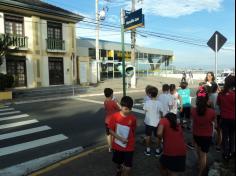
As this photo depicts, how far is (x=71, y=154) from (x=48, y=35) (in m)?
19.1

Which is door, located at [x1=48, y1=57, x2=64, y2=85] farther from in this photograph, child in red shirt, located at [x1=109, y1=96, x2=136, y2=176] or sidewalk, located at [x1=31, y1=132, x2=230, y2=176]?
child in red shirt, located at [x1=109, y1=96, x2=136, y2=176]

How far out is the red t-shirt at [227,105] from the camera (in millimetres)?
5227

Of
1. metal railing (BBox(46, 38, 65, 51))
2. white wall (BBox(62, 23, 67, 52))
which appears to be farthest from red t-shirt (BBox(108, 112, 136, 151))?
white wall (BBox(62, 23, 67, 52))

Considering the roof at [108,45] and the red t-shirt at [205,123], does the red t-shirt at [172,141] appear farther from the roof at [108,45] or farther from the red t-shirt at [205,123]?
the roof at [108,45]

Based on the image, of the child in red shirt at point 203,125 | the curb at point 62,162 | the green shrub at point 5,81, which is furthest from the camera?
the green shrub at point 5,81

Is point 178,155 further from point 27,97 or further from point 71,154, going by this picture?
point 27,97

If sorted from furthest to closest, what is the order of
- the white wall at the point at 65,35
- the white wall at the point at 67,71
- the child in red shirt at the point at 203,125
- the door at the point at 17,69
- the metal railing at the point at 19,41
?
1. the white wall at the point at 67,71
2. the white wall at the point at 65,35
3. the door at the point at 17,69
4. the metal railing at the point at 19,41
5. the child in red shirt at the point at 203,125

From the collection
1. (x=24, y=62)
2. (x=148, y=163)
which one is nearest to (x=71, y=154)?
(x=148, y=163)

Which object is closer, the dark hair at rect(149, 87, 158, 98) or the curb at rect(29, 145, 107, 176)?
the curb at rect(29, 145, 107, 176)

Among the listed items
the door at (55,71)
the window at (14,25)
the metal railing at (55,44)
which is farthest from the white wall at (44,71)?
the window at (14,25)

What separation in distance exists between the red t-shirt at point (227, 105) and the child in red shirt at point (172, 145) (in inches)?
69.0

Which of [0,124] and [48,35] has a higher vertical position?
[48,35]

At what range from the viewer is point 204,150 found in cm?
486

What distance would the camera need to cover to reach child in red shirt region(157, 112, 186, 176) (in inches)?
157
